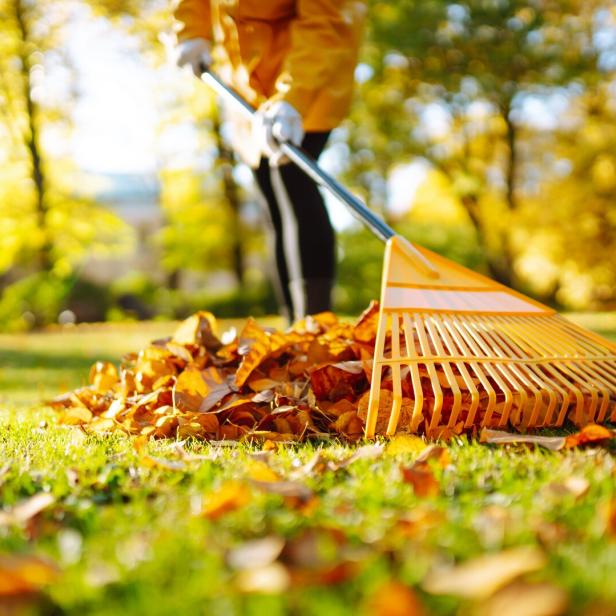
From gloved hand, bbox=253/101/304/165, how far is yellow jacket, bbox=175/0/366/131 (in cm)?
6

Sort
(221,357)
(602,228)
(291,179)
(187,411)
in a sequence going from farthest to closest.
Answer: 1. (602,228)
2. (291,179)
3. (221,357)
4. (187,411)

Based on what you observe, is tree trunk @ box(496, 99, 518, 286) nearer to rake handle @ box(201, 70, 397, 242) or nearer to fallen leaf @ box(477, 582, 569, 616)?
rake handle @ box(201, 70, 397, 242)

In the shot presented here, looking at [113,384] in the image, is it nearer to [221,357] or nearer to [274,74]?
[221,357]

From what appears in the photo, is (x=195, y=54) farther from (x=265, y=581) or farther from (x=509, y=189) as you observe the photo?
(x=509, y=189)

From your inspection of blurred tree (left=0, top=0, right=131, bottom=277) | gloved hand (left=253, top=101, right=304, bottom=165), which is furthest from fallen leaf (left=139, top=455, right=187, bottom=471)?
blurred tree (left=0, top=0, right=131, bottom=277)

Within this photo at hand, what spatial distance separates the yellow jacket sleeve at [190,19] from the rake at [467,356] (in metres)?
1.16

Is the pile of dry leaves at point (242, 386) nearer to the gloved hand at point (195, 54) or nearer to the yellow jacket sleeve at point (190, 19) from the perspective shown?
the gloved hand at point (195, 54)

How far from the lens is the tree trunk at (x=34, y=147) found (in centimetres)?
1373

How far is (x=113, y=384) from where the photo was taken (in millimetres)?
2861

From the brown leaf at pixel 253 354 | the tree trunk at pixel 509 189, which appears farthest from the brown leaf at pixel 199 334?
the tree trunk at pixel 509 189

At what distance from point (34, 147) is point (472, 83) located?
895 cm

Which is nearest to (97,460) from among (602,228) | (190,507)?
(190,507)

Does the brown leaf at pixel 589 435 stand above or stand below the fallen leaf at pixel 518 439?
above

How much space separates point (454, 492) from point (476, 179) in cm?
1579
